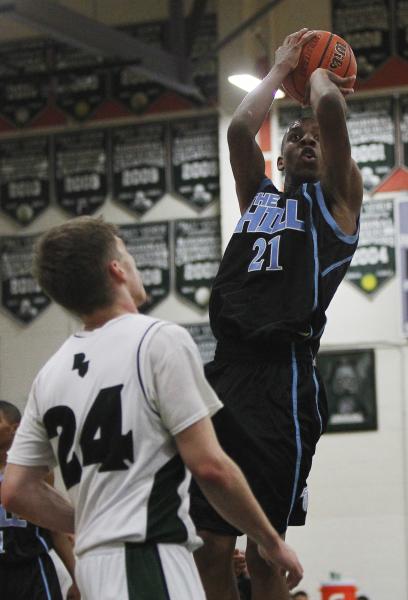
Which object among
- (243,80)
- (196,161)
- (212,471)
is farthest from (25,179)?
(212,471)

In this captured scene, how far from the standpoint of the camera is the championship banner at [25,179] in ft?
52.4

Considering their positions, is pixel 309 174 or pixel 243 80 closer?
pixel 309 174

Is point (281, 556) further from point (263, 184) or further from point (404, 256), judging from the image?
point (404, 256)

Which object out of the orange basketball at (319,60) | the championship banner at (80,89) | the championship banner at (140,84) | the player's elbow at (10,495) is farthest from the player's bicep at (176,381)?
the championship banner at (80,89)

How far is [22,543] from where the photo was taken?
7.43 metres

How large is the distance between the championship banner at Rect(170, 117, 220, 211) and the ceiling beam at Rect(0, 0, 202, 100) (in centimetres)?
43

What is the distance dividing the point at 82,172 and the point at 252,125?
10.8 meters

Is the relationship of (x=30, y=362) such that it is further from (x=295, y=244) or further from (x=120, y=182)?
(x=295, y=244)

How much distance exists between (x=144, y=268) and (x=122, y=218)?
736 mm

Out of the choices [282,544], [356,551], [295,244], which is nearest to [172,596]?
[282,544]

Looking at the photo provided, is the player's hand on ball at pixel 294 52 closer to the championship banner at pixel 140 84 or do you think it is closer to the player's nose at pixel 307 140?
the player's nose at pixel 307 140

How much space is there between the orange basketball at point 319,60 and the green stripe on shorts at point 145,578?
261 centimetres

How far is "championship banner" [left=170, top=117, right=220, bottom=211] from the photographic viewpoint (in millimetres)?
15031

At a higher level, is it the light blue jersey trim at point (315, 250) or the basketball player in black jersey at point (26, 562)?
the light blue jersey trim at point (315, 250)
